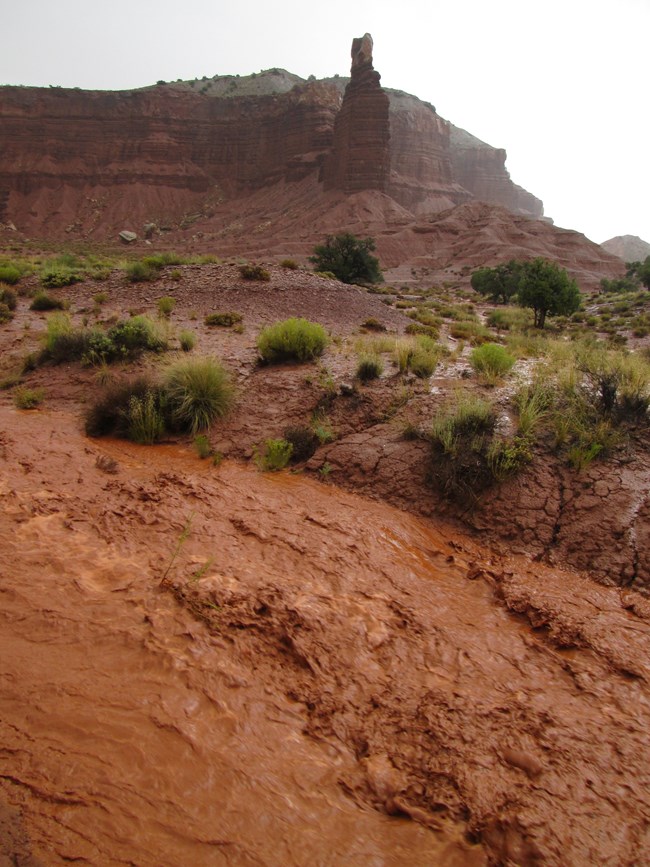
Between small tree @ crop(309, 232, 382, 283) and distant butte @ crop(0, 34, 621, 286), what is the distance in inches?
822

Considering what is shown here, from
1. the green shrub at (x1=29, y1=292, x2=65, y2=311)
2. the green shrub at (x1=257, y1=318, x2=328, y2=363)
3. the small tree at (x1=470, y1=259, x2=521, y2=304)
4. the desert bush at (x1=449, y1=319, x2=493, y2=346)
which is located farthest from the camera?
the small tree at (x1=470, y1=259, x2=521, y2=304)

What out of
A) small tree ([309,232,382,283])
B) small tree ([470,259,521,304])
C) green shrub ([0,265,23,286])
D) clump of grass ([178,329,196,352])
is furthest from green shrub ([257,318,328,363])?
small tree ([470,259,521,304])

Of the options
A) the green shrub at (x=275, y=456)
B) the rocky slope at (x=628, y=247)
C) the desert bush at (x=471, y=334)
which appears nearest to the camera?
the green shrub at (x=275, y=456)

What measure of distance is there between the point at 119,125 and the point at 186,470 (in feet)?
285

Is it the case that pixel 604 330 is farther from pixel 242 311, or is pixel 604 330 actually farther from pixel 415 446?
pixel 415 446

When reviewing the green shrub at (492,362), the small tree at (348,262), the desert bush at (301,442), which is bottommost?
the desert bush at (301,442)

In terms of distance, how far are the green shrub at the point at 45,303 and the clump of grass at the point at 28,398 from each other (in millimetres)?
6259

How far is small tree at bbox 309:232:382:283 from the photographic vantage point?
3234 centimetres

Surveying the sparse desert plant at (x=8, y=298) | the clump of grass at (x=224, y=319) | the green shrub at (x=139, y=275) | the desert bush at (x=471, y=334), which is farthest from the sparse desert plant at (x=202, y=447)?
the green shrub at (x=139, y=275)

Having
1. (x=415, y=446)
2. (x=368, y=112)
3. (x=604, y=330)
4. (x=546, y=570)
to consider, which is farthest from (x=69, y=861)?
(x=368, y=112)

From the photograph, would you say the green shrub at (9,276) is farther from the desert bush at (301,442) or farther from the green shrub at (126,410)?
the desert bush at (301,442)

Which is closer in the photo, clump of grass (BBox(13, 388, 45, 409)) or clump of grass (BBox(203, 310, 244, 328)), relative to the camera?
clump of grass (BBox(13, 388, 45, 409))

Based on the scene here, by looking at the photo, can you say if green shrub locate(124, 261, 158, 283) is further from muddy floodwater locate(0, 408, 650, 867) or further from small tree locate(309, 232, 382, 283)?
small tree locate(309, 232, 382, 283)

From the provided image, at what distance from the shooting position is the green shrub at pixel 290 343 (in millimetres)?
9625
